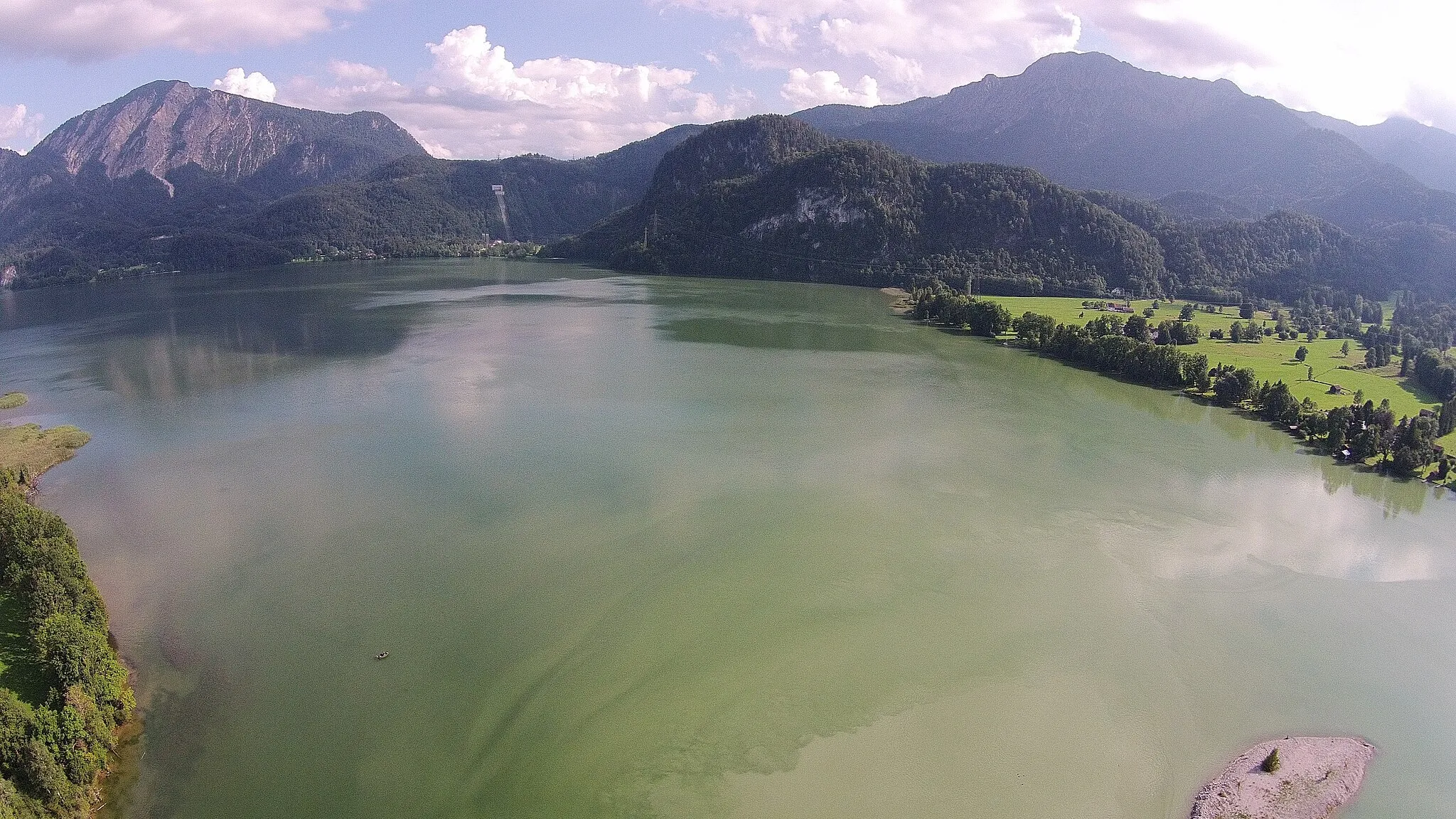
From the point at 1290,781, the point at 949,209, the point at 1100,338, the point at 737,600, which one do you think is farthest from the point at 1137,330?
the point at 949,209

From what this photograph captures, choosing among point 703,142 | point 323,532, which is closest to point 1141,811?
point 323,532

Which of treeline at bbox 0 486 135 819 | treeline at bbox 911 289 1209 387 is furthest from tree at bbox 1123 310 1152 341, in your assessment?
treeline at bbox 0 486 135 819

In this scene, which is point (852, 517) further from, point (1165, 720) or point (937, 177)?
point (937, 177)

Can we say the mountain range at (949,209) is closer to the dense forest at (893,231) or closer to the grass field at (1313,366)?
the dense forest at (893,231)

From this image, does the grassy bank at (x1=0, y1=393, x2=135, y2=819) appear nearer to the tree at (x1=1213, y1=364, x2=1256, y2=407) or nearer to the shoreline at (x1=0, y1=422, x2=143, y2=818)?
the shoreline at (x1=0, y1=422, x2=143, y2=818)

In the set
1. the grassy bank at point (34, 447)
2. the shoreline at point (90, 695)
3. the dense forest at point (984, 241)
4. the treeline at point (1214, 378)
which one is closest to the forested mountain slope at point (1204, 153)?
the dense forest at point (984, 241)
